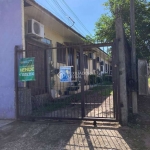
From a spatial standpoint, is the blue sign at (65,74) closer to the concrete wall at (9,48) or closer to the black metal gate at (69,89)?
the black metal gate at (69,89)

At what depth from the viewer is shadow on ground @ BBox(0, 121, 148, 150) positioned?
12.5ft

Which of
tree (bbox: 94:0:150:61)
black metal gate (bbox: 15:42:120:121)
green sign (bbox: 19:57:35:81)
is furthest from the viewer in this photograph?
tree (bbox: 94:0:150:61)

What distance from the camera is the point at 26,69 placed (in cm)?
576

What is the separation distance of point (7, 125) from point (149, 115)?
410 centimetres

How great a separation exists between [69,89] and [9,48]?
197 inches

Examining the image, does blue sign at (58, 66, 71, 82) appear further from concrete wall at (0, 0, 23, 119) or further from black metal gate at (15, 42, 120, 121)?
concrete wall at (0, 0, 23, 119)

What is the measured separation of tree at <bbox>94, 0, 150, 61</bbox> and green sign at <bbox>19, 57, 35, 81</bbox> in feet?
13.6

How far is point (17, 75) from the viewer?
593cm

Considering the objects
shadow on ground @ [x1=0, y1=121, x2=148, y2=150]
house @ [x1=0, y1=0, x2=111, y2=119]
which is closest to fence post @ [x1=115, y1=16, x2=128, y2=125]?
shadow on ground @ [x1=0, y1=121, x2=148, y2=150]

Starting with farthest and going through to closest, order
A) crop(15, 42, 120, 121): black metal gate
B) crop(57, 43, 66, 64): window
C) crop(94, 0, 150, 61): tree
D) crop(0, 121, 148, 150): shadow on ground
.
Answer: crop(57, 43, 66, 64): window < crop(94, 0, 150, 61): tree < crop(15, 42, 120, 121): black metal gate < crop(0, 121, 148, 150): shadow on ground

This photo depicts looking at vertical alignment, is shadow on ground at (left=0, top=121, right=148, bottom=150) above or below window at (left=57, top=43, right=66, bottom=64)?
below

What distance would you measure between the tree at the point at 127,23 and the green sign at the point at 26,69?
4.13 meters

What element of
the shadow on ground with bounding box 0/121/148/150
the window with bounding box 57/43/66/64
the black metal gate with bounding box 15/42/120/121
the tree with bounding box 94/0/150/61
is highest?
the tree with bounding box 94/0/150/61

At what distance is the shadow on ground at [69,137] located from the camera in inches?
150
